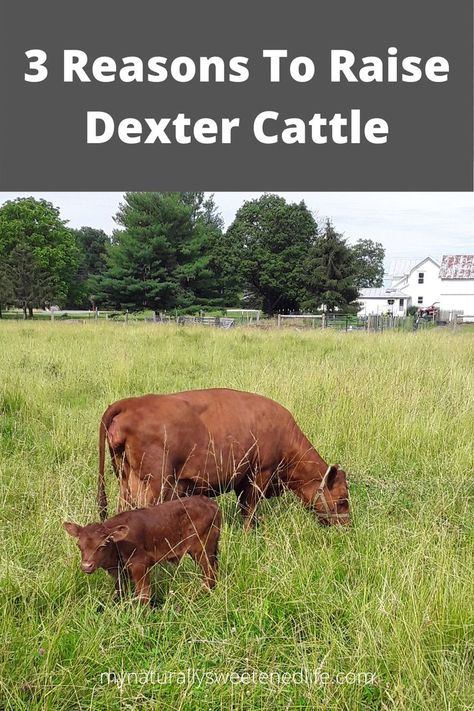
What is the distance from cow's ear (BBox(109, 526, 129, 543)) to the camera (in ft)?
8.27

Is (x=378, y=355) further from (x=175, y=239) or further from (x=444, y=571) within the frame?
(x=175, y=239)

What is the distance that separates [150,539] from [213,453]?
804 millimetres

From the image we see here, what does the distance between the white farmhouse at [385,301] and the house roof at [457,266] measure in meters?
5.24

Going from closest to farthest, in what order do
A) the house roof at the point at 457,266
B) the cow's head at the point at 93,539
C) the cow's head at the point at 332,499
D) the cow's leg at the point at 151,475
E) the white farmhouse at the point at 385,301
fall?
1. the cow's head at the point at 93,539
2. the cow's leg at the point at 151,475
3. the cow's head at the point at 332,499
4. the house roof at the point at 457,266
5. the white farmhouse at the point at 385,301

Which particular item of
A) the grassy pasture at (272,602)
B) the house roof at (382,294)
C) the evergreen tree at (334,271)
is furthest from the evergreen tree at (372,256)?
the grassy pasture at (272,602)

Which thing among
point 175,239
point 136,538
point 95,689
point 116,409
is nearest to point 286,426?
point 116,409

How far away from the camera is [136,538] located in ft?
8.87

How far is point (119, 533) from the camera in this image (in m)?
2.53

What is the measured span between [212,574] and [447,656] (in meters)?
1.17

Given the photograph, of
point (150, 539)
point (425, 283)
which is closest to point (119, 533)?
point (150, 539)

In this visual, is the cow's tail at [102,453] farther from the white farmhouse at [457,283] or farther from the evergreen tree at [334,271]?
the white farmhouse at [457,283]

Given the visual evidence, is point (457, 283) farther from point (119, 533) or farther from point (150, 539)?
point (119, 533)

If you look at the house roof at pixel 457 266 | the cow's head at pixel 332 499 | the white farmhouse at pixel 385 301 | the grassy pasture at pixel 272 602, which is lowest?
the grassy pasture at pixel 272 602

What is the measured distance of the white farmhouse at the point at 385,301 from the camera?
62344 millimetres
